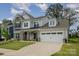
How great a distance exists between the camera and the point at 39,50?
3.39 metres

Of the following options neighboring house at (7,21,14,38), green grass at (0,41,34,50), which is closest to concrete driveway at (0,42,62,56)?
green grass at (0,41,34,50)

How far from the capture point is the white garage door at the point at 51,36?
3.39 metres

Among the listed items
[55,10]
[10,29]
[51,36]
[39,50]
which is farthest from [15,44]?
[55,10]

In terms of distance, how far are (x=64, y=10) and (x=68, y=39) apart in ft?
1.07

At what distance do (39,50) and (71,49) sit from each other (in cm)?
35

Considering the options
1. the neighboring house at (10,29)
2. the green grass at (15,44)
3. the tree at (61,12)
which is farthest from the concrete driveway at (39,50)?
the tree at (61,12)

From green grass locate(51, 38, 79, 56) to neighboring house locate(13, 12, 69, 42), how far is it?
9cm

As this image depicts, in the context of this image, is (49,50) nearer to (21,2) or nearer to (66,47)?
(66,47)

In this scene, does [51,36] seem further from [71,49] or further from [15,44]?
[15,44]

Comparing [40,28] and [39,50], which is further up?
[40,28]

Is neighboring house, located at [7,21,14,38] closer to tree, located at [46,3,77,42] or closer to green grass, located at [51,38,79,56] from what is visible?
tree, located at [46,3,77,42]

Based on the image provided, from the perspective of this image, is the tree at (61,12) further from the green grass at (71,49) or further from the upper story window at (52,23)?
the green grass at (71,49)

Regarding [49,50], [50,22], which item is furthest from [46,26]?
[49,50]

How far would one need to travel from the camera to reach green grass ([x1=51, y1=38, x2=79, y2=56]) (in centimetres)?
337
